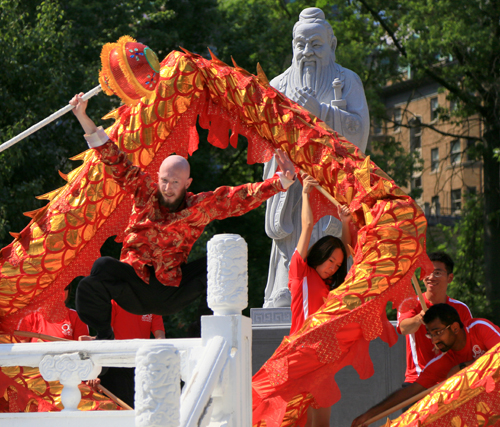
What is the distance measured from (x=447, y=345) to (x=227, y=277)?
160 cm

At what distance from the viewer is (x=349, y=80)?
243 inches

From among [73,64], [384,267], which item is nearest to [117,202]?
[384,267]

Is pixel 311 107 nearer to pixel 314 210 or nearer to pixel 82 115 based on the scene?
pixel 314 210

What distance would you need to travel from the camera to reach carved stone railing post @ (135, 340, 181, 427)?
226 centimetres

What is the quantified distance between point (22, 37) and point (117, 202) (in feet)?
21.5

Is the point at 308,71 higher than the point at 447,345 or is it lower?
higher

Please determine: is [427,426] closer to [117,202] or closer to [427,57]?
[117,202]

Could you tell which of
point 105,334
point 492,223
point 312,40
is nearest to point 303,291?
point 105,334

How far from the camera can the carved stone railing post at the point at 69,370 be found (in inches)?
120

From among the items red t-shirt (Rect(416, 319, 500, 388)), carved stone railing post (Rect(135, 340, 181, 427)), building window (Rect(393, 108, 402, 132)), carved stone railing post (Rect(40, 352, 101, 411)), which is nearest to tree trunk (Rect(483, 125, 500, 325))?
building window (Rect(393, 108, 402, 132))

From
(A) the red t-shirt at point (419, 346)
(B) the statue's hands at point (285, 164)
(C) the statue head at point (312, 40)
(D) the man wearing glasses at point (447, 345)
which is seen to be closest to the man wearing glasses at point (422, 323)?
(A) the red t-shirt at point (419, 346)

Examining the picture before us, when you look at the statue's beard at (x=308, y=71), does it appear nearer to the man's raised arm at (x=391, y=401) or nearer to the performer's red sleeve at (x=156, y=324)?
the performer's red sleeve at (x=156, y=324)

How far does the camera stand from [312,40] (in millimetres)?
6109

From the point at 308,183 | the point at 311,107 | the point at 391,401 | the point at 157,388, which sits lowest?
the point at 391,401
